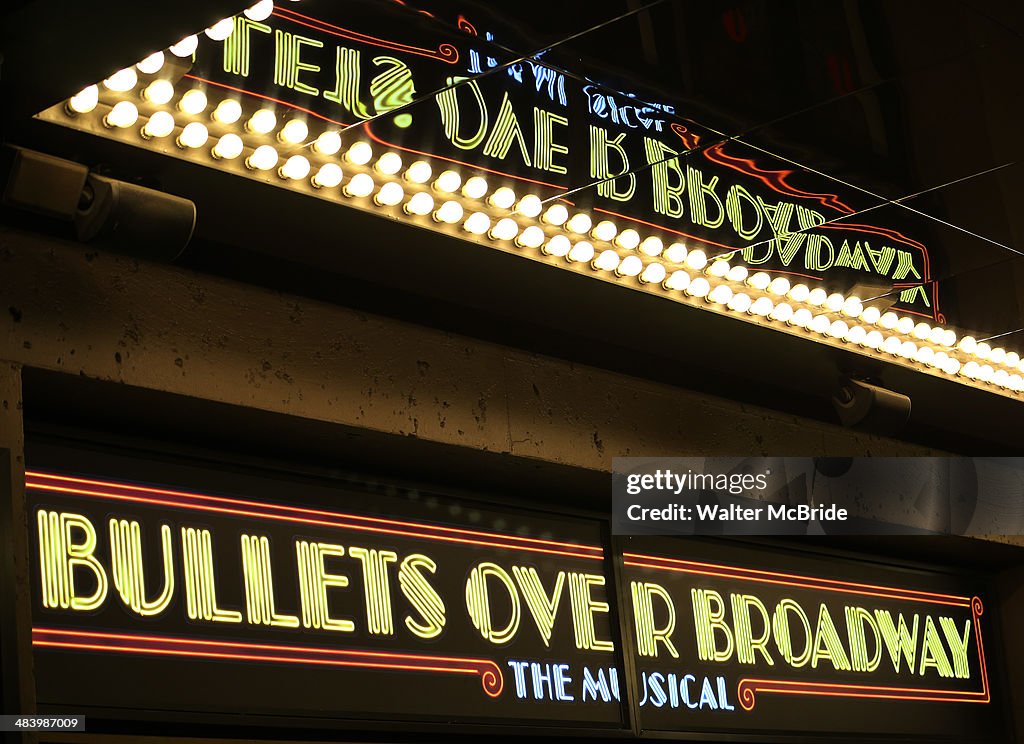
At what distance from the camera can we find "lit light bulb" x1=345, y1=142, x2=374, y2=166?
2.56 meters

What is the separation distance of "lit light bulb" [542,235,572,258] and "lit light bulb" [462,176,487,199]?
238 millimetres

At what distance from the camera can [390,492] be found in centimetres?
331

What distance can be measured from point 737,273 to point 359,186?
1.01 metres

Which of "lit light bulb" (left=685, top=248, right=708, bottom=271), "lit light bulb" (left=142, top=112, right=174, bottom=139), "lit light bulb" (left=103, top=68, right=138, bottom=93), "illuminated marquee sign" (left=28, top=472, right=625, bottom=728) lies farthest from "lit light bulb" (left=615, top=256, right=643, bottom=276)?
"lit light bulb" (left=103, top=68, right=138, bottom=93)

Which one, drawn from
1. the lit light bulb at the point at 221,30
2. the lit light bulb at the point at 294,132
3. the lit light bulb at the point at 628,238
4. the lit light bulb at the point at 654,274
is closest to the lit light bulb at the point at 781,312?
the lit light bulb at the point at 654,274

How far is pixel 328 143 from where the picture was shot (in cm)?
253

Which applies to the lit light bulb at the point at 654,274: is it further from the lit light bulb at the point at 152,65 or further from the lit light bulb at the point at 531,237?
the lit light bulb at the point at 152,65

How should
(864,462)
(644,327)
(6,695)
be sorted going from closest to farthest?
(6,695) → (644,327) → (864,462)

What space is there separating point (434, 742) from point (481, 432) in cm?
73

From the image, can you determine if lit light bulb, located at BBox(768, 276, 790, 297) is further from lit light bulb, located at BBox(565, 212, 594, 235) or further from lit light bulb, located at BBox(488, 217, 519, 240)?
lit light bulb, located at BBox(488, 217, 519, 240)

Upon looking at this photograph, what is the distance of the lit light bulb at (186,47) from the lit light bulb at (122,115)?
15 centimetres

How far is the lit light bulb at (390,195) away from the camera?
2679mm

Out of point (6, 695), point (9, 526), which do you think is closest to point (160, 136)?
point (9, 526)

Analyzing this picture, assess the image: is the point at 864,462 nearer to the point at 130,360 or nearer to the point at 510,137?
the point at 510,137
